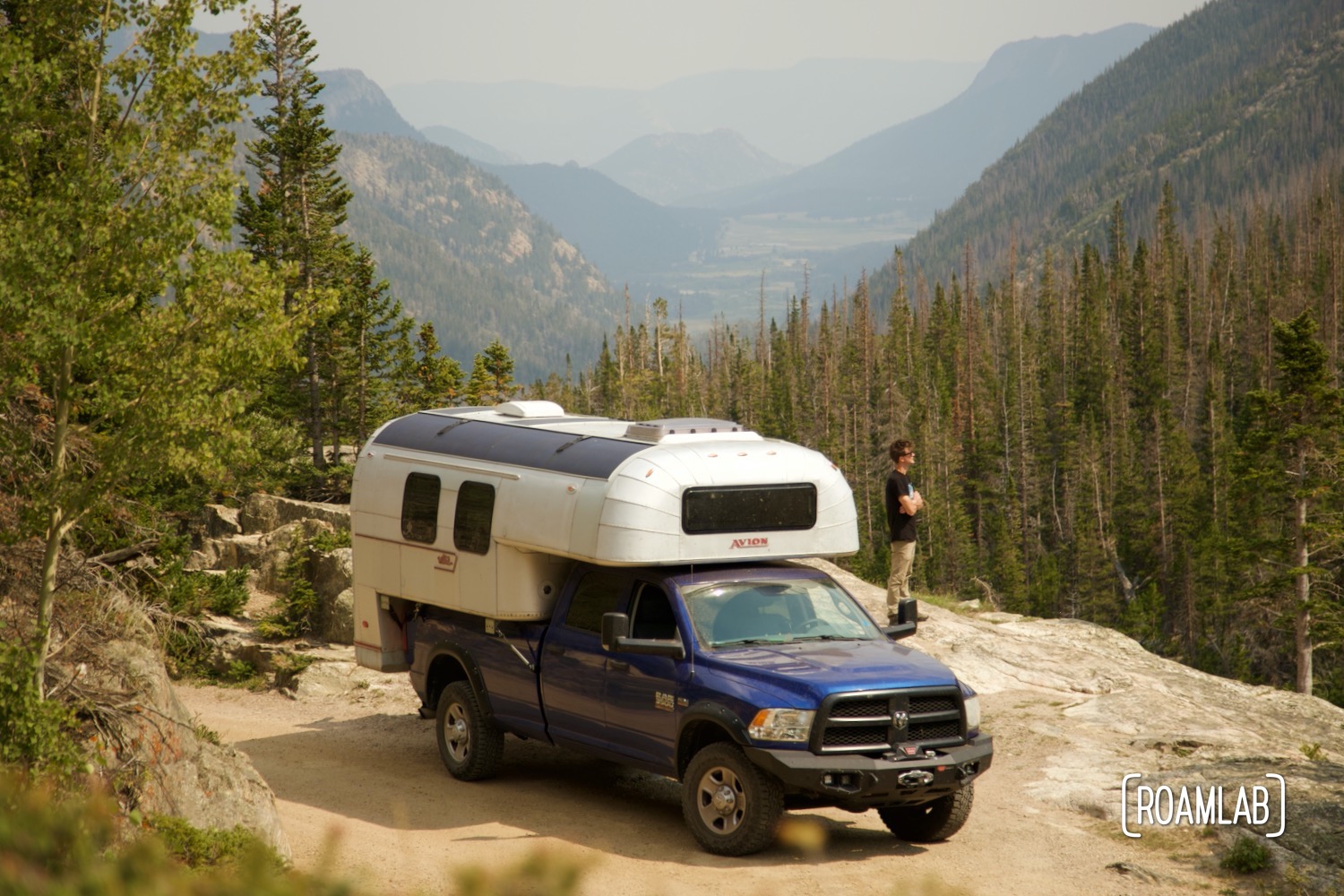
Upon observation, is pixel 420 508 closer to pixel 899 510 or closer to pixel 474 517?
pixel 474 517

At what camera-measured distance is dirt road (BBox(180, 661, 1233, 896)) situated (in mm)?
9383

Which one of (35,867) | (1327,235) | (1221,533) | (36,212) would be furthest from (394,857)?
(1327,235)

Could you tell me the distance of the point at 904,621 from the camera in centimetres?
1153

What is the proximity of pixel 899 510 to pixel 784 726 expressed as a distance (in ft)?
23.1

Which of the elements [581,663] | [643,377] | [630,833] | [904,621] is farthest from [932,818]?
[643,377]

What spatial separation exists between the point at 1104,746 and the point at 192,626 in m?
12.3

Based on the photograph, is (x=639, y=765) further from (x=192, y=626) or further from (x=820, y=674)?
(x=192, y=626)

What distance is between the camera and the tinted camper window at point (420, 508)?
42.4 ft

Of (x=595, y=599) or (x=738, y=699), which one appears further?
(x=595, y=599)

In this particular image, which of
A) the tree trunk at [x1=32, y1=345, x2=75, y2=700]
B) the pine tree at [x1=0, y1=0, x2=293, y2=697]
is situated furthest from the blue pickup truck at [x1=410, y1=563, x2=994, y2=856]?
the tree trunk at [x1=32, y1=345, x2=75, y2=700]

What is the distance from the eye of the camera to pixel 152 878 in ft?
11.6

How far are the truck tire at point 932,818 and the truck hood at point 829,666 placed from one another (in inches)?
43.7

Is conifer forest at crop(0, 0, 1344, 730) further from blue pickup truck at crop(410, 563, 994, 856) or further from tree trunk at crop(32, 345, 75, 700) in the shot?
blue pickup truck at crop(410, 563, 994, 856)

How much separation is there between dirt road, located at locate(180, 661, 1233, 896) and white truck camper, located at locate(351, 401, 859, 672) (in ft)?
5.32
